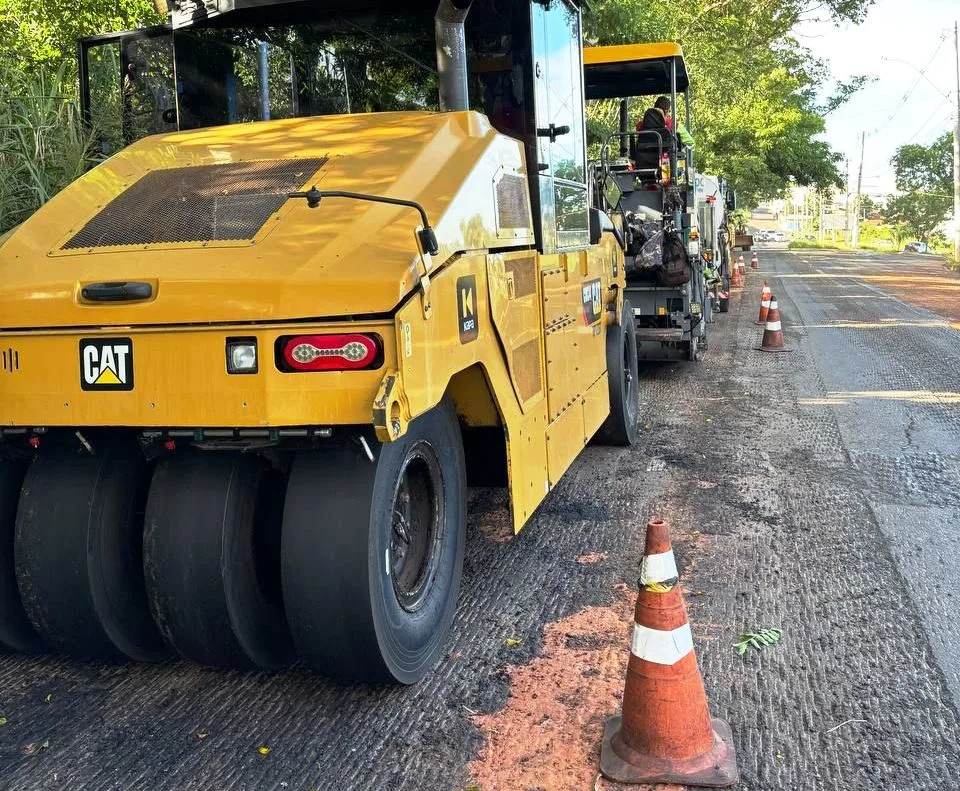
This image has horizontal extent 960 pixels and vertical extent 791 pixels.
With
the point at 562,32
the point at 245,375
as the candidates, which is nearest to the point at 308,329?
the point at 245,375

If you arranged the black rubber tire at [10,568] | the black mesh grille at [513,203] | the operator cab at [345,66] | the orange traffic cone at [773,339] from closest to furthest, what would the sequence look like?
1. the black rubber tire at [10,568]
2. the black mesh grille at [513,203]
3. the operator cab at [345,66]
4. the orange traffic cone at [773,339]

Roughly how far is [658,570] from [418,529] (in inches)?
43.1

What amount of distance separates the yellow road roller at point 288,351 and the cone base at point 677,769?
0.82 meters

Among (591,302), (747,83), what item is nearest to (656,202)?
(591,302)

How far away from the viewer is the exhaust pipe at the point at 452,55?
12.4 feet

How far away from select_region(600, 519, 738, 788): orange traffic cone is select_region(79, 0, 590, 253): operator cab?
6.53ft

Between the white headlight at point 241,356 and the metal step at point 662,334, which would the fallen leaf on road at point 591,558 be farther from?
the metal step at point 662,334

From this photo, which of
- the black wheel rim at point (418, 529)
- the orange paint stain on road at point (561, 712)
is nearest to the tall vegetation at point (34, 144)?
the black wheel rim at point (418, 529)

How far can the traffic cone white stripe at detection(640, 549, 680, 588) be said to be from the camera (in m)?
2.85

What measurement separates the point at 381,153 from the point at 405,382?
116 centimetres

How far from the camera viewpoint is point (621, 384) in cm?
662

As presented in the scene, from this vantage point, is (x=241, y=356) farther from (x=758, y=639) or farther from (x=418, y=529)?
(x=758, y=639)

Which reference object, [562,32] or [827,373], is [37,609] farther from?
[827,373]

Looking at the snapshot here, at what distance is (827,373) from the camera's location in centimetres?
1010
